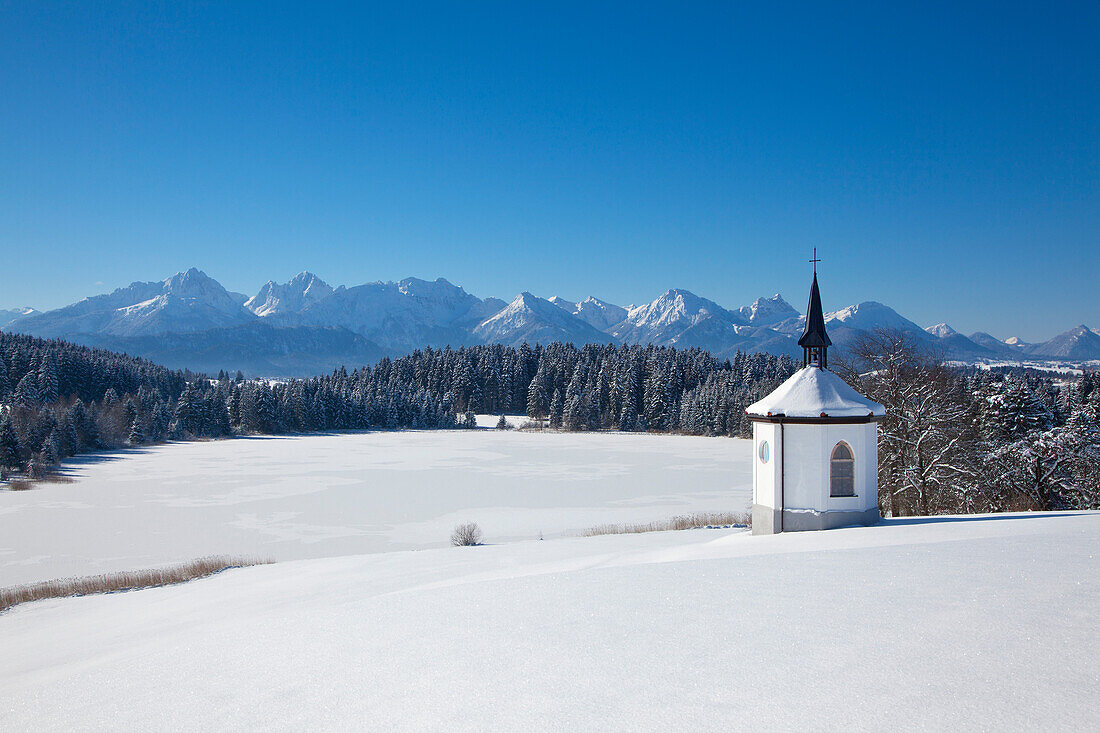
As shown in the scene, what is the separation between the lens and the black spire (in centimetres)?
1720

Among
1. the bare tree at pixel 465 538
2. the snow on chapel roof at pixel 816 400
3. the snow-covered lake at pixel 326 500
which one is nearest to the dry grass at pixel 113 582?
the snow-covered lake at pixel 326 500

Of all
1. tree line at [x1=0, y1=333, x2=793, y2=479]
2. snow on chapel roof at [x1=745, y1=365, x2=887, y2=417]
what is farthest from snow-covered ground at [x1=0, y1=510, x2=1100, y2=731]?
tree line at [x1=0, y1=333, x2=793, y2=479]

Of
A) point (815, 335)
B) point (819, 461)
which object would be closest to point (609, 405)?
point (815, 335)

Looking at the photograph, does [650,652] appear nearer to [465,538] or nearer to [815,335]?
[815,335]

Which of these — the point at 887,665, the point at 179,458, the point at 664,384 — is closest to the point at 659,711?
the point at 887,665

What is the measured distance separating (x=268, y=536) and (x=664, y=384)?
73555 millimetres

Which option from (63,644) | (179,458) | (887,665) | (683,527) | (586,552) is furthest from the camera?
(179,458)

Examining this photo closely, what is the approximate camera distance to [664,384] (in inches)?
3605

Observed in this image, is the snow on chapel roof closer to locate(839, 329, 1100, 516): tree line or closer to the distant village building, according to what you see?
the distant village building

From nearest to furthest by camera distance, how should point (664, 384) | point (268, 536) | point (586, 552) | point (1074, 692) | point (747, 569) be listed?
point (1074, 692), point (747, 569), point (586, 552), point (268, 536), point (664, 384)

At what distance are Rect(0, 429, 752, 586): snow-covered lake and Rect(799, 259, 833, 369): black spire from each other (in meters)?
11.1

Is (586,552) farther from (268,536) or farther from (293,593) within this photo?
(268,536)

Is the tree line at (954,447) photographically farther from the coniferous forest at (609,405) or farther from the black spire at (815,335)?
the black spire at (815,335)

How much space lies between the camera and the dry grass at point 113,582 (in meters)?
15.8
